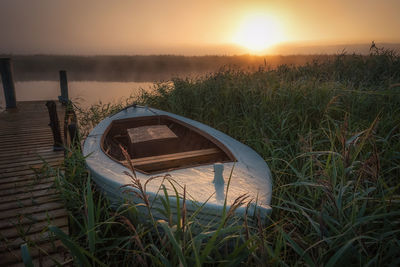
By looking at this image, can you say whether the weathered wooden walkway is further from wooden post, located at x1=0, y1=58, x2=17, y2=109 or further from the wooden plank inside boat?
wooden post, located at x1=0, y1=58, x2=17, y2=109

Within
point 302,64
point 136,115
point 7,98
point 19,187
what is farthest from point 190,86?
point 7,98

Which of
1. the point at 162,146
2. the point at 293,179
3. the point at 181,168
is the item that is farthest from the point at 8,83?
the point at 293,179

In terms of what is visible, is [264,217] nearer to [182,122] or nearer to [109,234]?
[109,234]

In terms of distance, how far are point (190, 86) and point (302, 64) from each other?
13.6 ft

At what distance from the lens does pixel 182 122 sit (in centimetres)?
437

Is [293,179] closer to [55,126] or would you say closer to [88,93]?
[55,126]

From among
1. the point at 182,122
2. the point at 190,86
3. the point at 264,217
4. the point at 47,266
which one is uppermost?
the point at 190,86

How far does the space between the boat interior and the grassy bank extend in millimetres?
628

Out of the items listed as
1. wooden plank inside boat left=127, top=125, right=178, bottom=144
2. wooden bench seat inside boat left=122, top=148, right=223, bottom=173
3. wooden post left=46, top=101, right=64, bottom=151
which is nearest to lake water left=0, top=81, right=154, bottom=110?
wooden post left=46, top=101, right=64, bottom=151

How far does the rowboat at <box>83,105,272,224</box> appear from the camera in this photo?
190 centimetres

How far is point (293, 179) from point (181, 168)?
57.4 inches

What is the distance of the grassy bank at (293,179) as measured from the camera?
1296mm

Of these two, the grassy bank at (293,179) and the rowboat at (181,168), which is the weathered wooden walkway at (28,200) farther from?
the rowboat at (181,168)

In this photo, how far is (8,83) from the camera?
8125 millimetres
